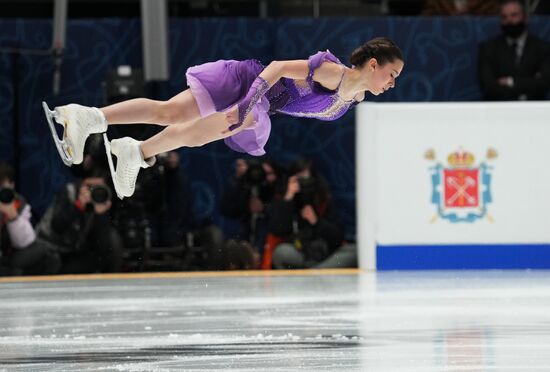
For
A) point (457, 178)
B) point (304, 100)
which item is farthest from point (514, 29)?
point (304, 100)

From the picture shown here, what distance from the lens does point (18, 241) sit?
8828mm

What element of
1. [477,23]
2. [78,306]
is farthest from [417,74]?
[78,306]

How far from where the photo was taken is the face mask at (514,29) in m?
9.75

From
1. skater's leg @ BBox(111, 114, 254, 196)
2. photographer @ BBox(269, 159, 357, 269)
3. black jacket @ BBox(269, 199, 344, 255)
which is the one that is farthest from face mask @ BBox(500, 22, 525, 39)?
skater's leg @ BBox(111, 114, 254, 196)

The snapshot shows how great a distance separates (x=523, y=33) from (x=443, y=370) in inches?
221

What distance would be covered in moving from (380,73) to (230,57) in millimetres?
4851

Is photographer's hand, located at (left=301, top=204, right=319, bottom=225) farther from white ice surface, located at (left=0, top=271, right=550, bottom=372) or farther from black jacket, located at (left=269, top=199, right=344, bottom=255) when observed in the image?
white ice surface, located at (left=0, top=271, right=550, bottom=372)

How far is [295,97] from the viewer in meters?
5.95

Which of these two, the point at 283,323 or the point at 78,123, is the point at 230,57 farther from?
the point at 78,123

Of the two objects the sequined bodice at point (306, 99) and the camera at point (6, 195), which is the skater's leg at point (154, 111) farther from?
the camera at point (6, 195)

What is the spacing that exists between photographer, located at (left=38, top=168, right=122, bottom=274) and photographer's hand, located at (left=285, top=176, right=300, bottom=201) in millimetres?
1252

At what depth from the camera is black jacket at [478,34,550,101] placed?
9.77 metres

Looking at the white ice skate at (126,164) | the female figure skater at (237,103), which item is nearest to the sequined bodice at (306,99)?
the female figure skater at (237,103)

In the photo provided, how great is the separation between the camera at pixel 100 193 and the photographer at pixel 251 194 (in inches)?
37.0
